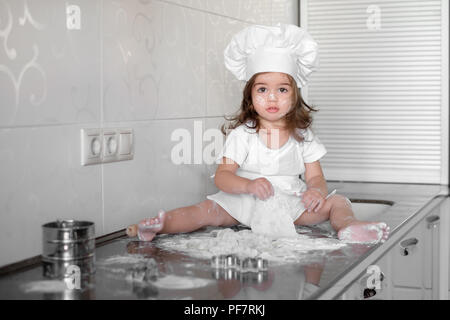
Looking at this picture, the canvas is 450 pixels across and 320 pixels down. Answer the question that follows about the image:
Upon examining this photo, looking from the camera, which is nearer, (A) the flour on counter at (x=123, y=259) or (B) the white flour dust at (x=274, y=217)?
(A) the flour on counter at (x=123, y=259)

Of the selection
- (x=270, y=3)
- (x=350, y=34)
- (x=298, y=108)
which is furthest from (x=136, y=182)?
(x=350, y=34)

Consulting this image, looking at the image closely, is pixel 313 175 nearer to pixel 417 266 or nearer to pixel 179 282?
pixel 417 266

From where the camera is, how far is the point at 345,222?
4.40 ft

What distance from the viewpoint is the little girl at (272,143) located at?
1.45 meters

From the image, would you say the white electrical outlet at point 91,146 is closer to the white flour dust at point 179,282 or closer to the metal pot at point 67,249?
the metal pot at point 67,249

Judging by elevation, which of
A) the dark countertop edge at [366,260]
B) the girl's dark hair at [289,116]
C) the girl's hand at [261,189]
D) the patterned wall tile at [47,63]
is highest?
the patterned wall tile at [47,63]

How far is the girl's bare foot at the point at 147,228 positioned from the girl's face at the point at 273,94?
14.7 inches

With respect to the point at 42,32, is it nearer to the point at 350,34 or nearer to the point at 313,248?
the point at 313,248

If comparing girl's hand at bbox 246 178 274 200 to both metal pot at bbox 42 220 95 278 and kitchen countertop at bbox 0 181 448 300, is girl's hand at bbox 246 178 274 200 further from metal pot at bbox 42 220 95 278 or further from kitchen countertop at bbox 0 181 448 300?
metal pot at bbox 42 220 95 278

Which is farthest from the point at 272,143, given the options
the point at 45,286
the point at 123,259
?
the point at 45,286

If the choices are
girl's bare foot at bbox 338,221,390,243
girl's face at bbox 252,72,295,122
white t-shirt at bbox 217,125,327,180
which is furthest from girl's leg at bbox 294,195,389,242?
girl's face at bbox 252,72,295,122

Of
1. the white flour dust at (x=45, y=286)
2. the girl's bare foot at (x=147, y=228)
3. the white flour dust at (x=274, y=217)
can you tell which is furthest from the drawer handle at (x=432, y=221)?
the white flour dust at (x=45, y=286)

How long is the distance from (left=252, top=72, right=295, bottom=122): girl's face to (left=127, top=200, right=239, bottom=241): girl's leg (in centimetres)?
25

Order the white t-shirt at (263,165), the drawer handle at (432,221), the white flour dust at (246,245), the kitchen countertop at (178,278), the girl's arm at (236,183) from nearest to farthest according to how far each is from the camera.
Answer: the kitchen countertop at (178,278) < the white flour dust at (246,245) < the girl's arm at (236,183) < the white t-shirt at (263,165) < the drawer handle at (432,221)
